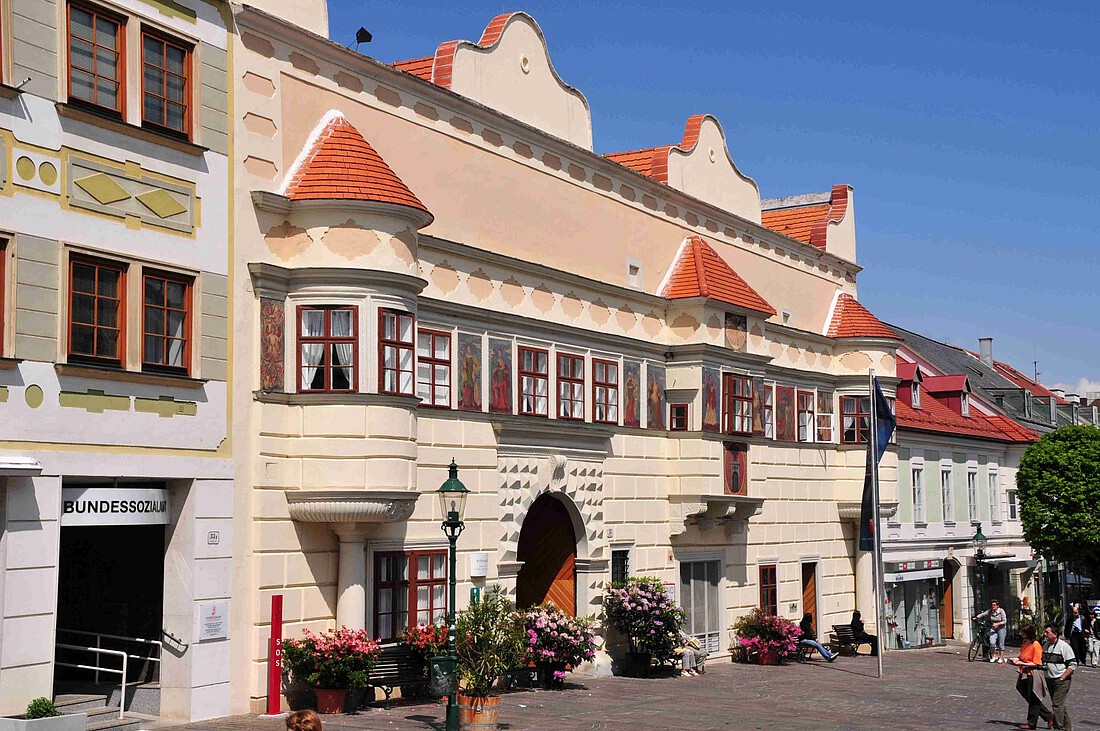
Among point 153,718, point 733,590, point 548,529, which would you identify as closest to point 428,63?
point 548,529

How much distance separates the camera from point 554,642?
2497 cm

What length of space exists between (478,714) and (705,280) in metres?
14.3

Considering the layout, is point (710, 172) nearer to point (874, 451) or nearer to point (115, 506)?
point (874, 451)

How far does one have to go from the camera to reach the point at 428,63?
2508 centimetres

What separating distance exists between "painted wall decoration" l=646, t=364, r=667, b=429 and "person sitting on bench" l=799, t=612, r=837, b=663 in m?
7.19

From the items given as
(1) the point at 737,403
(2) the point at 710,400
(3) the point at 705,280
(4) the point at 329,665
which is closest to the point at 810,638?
(1) the point at 737,403

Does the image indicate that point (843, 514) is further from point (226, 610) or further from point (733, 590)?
point (226, 610)

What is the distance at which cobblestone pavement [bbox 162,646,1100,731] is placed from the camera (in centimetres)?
2050

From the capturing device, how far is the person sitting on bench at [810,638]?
110ft

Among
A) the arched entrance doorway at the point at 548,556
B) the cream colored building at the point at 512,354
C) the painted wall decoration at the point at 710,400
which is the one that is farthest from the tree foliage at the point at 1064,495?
the arched entrance doorway at the point at 548,556

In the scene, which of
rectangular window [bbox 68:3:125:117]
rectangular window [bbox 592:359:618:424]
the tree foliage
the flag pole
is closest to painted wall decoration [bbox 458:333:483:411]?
rectangular window [bbox 592:359:618:424]

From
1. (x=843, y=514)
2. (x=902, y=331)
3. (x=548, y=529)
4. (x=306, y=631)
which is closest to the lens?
(x=306, y=631)

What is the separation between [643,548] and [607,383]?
3.79m

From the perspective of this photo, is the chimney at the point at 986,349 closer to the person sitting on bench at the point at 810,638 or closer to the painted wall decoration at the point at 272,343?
the person sitting on bench at the point at 810,638
